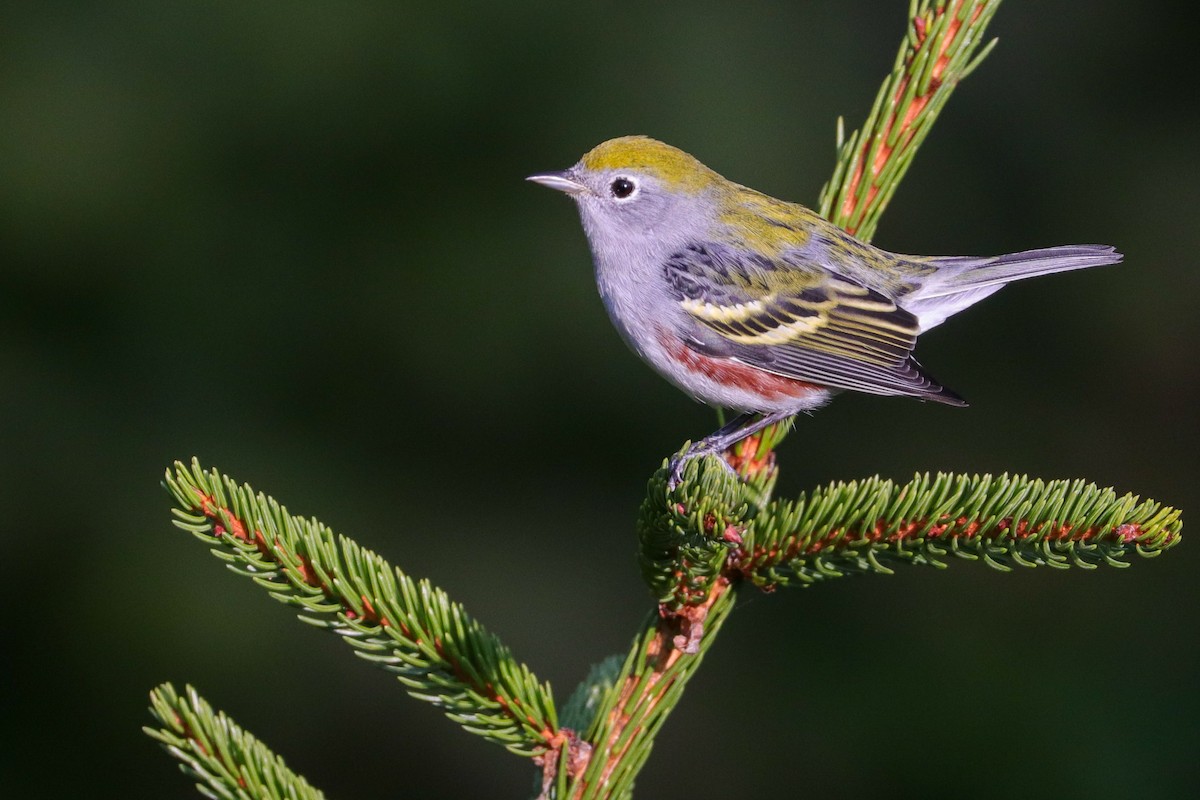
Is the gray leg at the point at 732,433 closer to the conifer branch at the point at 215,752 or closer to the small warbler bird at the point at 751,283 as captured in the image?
the small warbler bird at the point at 751,283

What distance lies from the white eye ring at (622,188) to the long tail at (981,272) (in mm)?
967

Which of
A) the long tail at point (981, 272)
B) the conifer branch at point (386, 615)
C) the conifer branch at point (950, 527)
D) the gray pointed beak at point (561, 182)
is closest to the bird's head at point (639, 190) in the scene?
the gray pointed beak at point (561, 182)

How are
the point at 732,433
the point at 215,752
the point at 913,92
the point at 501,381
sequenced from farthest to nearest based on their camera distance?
the point at 501,381 < the point at 732,433 < the point at 913,92 < the point at 215,752

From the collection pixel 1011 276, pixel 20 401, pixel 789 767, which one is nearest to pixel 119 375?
pixel 20 401

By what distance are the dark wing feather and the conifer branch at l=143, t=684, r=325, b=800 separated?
195 centimetres

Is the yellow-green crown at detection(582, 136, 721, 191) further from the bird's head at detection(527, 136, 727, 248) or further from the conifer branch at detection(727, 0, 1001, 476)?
the conifer branch at detection(727, 0, 1001, 476)

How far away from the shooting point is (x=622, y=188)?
144 inches

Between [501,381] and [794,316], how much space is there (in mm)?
1244

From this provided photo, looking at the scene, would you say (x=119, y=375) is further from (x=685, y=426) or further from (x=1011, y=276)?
(x=1011, y=276)

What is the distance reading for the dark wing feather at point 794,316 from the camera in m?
3.41

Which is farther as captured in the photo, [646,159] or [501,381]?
[501,381]

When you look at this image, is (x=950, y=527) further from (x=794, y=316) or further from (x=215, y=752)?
(x=794, y=316)

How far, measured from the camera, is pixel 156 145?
158 inches

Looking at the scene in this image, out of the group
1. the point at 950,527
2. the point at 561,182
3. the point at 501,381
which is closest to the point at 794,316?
the point at 561,182
